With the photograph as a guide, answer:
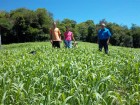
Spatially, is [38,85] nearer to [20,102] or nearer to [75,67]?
[20,102]

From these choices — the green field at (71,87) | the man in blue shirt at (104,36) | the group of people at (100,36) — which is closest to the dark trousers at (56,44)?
the group of people at (100,36)

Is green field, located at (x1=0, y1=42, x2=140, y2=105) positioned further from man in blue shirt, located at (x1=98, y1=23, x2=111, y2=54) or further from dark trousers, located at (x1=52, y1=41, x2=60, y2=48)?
dark trousers, located at (x1=52, y1=41, x2=60, y2=48)

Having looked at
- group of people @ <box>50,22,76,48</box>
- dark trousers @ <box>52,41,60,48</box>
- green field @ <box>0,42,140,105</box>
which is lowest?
green field @ <box>0,42,140,105</box>

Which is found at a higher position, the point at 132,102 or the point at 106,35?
the point at 106,35

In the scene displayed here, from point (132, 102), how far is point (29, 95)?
1729mm

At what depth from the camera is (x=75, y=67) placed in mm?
7363

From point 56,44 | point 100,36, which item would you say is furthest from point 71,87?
point 56,44

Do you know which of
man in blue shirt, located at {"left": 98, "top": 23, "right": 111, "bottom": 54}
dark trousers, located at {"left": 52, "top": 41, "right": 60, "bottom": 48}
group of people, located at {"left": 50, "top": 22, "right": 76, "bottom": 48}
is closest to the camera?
man in blue shirt, located at {"left": 98, "top": 23, "right": 111, "bottom": 54}

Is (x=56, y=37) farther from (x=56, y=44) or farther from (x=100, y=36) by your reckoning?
(x=100, y=36)

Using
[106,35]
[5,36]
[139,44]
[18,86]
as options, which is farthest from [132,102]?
[139,44]

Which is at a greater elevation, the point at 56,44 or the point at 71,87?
the point at 56,44

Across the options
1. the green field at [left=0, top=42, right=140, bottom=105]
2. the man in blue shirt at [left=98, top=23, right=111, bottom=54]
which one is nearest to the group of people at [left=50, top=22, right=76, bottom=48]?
the man in blue shirt at [left=98, top=23, right=111, bottom=54]

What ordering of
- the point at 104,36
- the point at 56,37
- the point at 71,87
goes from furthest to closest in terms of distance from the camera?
1. the point at 56,37
2. the point at 104,36
3. the point at 71,87

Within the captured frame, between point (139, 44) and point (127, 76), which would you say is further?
point (139, 44)
